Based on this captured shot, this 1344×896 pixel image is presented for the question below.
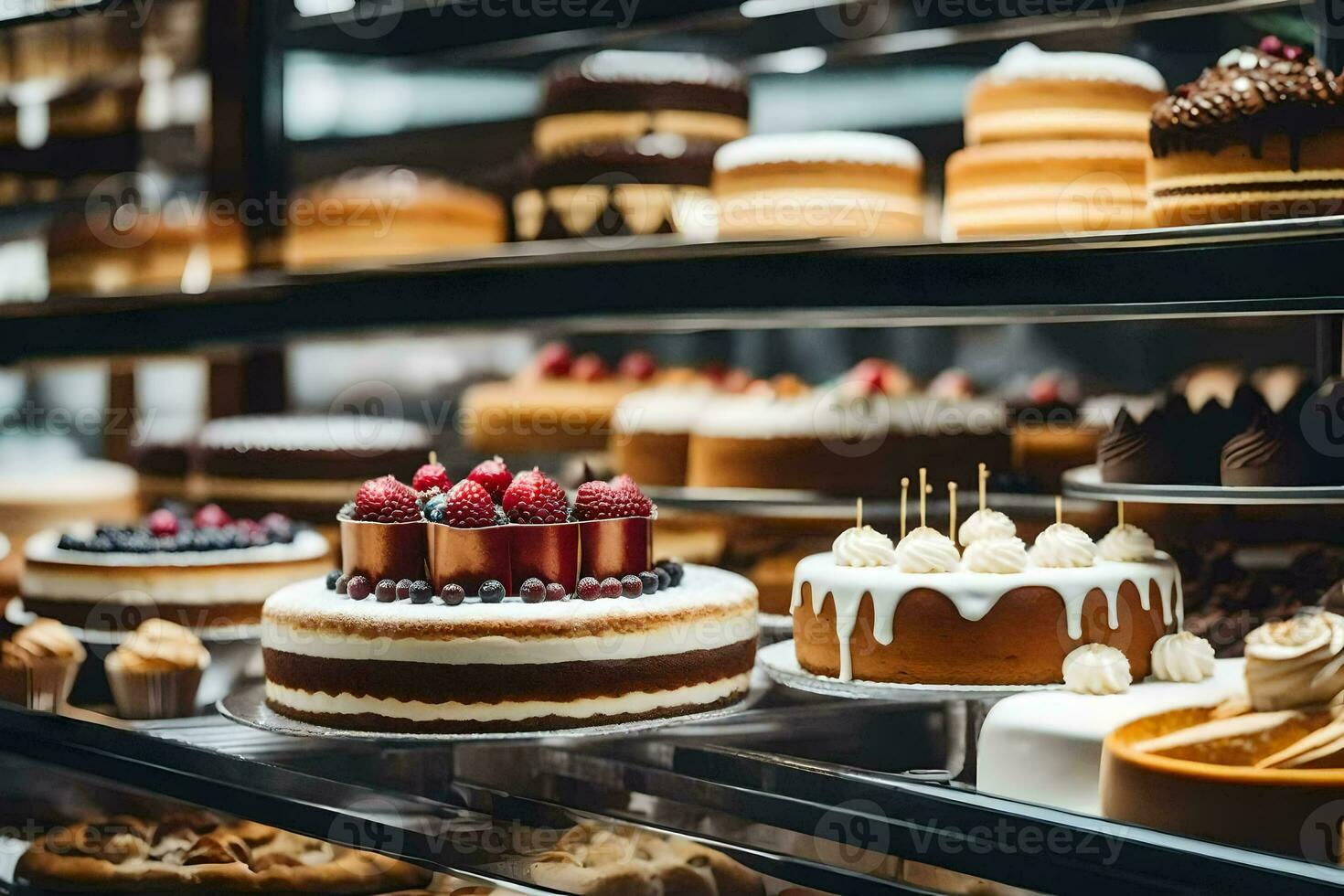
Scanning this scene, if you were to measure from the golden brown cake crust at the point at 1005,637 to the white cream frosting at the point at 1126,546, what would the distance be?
108 millimetres

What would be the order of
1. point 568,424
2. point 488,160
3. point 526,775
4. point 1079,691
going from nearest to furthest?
point 1079,691
point 526,775
point 568,424
point 488,160

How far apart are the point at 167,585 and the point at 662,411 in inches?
44.7

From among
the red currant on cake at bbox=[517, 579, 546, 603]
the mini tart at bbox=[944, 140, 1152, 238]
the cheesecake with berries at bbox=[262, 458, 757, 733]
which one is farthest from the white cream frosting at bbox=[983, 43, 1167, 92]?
the red currant on cake at bbox=[517, 579, 546, 603]

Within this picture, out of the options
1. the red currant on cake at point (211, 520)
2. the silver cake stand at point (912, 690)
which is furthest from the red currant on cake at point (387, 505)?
the red currant on cake at point (211, 520)

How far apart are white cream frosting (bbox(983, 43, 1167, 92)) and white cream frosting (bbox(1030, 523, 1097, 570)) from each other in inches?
30.3

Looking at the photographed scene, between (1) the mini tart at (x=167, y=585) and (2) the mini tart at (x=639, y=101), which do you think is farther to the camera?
(2) the mini tart at (x=639, y=101)

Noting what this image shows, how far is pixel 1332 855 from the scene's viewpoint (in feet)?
5.05

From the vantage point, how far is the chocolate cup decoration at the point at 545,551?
2.17 meters

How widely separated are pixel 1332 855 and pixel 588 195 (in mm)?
1940

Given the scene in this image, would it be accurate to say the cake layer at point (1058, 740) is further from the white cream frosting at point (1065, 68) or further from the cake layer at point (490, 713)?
the white cream frosting at point (1065, 68)

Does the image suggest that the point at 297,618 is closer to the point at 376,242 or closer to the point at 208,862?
the point at 208,862

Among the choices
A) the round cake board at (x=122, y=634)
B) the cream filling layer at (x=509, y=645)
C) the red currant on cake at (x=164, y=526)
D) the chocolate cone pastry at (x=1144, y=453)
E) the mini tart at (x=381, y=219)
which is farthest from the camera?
the mini tart at (x=381, y=219)

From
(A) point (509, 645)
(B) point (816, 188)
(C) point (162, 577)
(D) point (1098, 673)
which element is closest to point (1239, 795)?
(D) point (1098, 673)

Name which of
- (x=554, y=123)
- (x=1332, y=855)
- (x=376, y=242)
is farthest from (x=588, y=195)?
(x=1332, y=855)
